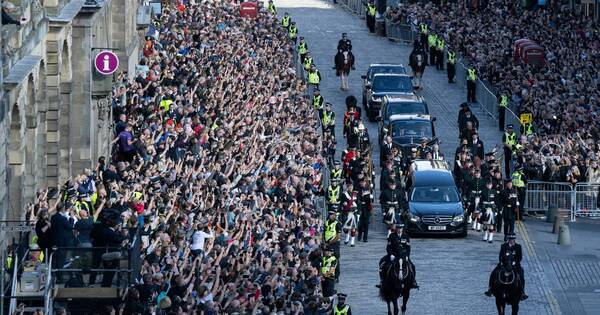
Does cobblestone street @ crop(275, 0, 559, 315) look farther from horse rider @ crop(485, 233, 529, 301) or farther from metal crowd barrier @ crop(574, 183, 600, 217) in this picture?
metal crowd barrier @ crop(574, 183, 600, 217)

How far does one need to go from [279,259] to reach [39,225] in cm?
596

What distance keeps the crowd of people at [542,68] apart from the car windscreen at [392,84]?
303 centimetres

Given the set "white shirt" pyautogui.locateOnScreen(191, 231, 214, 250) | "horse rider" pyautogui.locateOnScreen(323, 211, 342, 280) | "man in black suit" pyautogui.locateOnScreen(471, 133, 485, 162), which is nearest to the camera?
"white shirt" pyautogui.locateOnScreen(191, 231, 214, 250)

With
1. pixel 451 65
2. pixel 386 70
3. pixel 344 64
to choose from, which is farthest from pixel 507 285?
pixel 451 65

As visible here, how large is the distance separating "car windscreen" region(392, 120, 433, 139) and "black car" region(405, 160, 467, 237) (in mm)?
8255

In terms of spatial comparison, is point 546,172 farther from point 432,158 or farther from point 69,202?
point 69,202

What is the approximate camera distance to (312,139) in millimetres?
55281

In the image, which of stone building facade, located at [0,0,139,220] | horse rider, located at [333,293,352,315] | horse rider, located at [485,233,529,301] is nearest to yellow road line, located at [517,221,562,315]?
horse rider, located at [485,233,529,301]

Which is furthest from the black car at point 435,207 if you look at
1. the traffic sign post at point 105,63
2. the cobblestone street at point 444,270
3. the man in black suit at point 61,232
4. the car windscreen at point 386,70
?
the car windscreen at point 386,70

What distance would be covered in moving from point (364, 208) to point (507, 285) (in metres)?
8.80

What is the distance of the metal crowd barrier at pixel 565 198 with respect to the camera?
2172 inches

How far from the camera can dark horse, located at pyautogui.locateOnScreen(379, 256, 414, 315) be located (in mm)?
42375

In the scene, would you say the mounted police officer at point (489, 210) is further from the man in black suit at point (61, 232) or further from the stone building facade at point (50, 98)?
the man in black suit at point (61, 232)

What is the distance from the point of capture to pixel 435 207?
51188 millimetres
